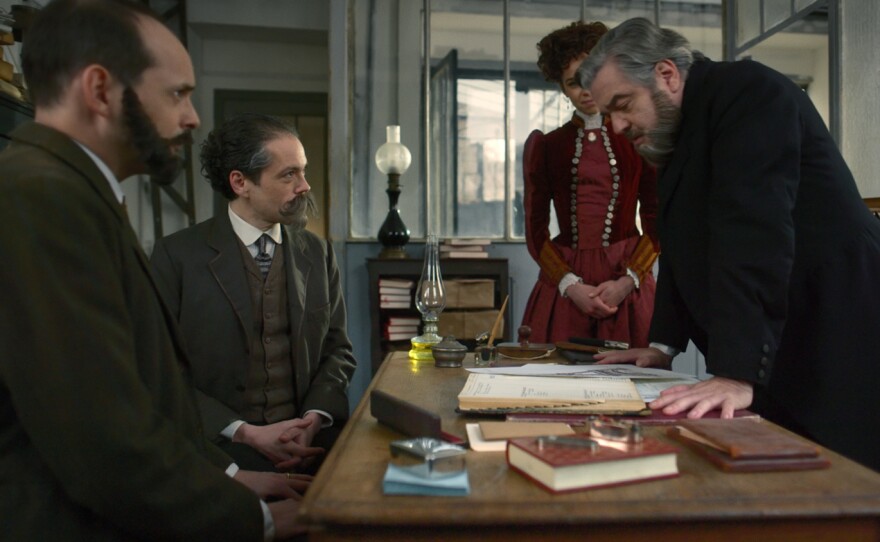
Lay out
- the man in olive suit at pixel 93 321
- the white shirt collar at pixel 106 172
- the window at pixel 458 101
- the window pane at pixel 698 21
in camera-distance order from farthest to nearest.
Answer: the window pane at pixel 698 21
the window at pixel 458 101
the white shirt collar at pixel 106 172
the man in olive suit at pixel 93 321

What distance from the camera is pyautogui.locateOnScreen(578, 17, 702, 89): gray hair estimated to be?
61.6 inches

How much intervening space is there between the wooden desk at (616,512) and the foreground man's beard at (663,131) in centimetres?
93

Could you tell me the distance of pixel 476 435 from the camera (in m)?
1.04

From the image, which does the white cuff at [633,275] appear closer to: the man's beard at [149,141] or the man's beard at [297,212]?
the man's beard at [297,212]

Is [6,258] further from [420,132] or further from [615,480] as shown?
[420,132]

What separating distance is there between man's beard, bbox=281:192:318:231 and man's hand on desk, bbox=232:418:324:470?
669mm

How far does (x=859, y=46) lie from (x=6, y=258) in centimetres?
422

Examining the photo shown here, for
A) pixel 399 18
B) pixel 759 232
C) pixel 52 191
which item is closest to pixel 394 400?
pixel 52 191

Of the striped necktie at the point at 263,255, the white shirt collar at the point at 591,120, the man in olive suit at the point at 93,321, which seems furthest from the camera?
the white shirt collar at the point at 591,120

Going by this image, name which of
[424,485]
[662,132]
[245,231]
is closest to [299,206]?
[245,231]

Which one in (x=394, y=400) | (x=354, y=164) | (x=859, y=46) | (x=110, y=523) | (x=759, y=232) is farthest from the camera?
(x=354, y=164)

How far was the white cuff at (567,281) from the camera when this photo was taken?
2533mm

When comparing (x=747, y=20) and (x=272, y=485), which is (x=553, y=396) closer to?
(x=272, y=485)

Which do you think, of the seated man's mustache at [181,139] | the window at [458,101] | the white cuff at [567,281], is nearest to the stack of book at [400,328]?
the window at [458,101]
